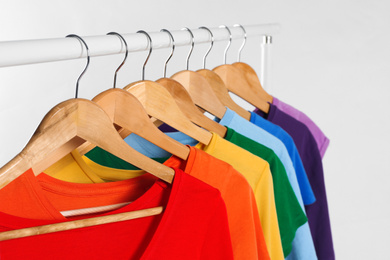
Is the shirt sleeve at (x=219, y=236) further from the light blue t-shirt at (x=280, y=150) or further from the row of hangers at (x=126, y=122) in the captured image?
the light blue t-shirt at (x=280, y=150)

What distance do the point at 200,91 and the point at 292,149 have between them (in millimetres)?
281

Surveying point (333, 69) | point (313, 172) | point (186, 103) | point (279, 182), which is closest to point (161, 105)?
point (186, 103)

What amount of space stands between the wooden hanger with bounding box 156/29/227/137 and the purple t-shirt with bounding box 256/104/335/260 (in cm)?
29

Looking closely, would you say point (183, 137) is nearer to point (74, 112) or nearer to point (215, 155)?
point (215, 155)

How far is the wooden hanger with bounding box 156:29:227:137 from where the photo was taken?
1.01 meters

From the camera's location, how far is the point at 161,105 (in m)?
0.95

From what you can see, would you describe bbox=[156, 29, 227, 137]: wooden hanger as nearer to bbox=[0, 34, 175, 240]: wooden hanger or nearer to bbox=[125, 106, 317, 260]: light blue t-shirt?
bbox=[125, 106, 317, 260]: light blue t-shirt

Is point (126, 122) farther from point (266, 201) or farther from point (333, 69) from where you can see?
point (333, 69)

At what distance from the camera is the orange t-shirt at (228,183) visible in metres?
0.94

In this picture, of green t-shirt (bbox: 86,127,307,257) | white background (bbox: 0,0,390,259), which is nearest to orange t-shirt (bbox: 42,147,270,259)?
green t-shirt (bbox: 86,127,307,257)

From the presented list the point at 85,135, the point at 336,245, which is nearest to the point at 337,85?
the point at 336,245

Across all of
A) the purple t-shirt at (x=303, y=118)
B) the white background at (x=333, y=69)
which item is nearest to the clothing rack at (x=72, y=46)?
the purple t-shirt at (x=303, y=118)

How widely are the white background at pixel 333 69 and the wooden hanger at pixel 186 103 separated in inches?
58.7

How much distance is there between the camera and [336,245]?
295cm
